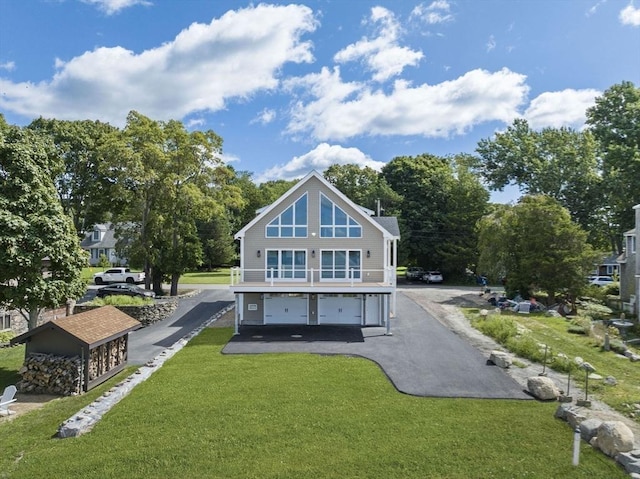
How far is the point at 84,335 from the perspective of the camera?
13.7 meters

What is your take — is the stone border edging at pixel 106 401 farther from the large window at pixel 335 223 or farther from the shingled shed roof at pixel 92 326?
the large window at pixel 335 223

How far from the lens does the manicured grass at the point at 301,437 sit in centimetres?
817

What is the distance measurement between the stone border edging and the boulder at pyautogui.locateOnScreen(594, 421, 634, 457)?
11245 millimetres

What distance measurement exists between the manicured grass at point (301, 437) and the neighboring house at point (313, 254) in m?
9.62

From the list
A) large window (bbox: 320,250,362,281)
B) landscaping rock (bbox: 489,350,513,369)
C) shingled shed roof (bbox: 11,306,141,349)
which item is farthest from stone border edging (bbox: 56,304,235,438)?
landscaping rock (bbox: 489,350,513,369)

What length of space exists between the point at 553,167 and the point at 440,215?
11.5m

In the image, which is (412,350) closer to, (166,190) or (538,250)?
(538,250)

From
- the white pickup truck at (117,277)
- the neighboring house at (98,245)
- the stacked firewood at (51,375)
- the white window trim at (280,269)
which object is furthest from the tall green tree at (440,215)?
the neighboring house at (98,245)

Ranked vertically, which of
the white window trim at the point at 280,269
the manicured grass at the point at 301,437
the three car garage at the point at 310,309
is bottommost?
the manicured grass at the point at 301,437

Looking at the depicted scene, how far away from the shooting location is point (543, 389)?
38.1ft

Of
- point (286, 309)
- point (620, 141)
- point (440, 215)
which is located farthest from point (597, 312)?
point (286, 309)

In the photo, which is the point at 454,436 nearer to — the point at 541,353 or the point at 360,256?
the point at 541,353

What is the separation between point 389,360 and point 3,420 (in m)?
11.5

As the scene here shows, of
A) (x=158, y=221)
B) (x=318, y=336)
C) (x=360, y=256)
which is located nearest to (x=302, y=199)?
(x=360, y=256)
